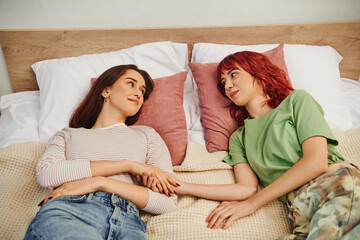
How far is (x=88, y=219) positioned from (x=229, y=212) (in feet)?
1.65

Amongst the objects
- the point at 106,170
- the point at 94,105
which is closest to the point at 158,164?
the point at 106,170

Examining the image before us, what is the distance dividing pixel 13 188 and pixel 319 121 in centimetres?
124

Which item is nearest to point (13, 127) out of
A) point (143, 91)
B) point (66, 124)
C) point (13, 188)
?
point (66, 124)

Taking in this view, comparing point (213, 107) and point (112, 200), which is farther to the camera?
point (213, 107)

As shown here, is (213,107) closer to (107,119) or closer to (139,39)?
(107,119)

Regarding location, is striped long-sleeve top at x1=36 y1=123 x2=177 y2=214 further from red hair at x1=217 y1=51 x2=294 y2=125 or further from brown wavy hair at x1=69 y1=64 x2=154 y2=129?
red hair at x1=217 y1=51 x2=294 y2=125

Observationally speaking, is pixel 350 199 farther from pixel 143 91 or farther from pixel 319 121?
pixel 143 91

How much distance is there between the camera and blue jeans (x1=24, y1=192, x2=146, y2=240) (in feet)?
2.56

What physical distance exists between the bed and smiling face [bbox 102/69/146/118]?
104 mm

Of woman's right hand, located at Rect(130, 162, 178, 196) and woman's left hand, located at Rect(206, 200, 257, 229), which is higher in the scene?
woman's right hand, located at Rect(130, 162, 178, 196)

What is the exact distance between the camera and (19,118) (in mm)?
1480

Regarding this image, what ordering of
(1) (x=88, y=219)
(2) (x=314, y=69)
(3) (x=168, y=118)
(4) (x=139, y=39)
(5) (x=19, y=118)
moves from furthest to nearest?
(4) (x=139, y=39) → (2) (x=314, y=69) → (5) (x=19, y=118) → (3) (x=168, y=118) → (1) (x=88, y=219)

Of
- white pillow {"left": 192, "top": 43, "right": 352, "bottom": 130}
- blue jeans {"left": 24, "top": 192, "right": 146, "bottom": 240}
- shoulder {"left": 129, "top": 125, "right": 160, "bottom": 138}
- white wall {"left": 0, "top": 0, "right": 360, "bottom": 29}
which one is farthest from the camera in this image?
white wall {"left": 0, "top": 0, "right": 360, "bottom": 29}

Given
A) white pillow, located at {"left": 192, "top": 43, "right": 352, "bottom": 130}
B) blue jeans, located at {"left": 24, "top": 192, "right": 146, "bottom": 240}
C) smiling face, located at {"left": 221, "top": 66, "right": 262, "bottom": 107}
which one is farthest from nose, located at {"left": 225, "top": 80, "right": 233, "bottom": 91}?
blue jeans, located at {"left": 24, "top": 192, "right": 146, "bottom": 240}
